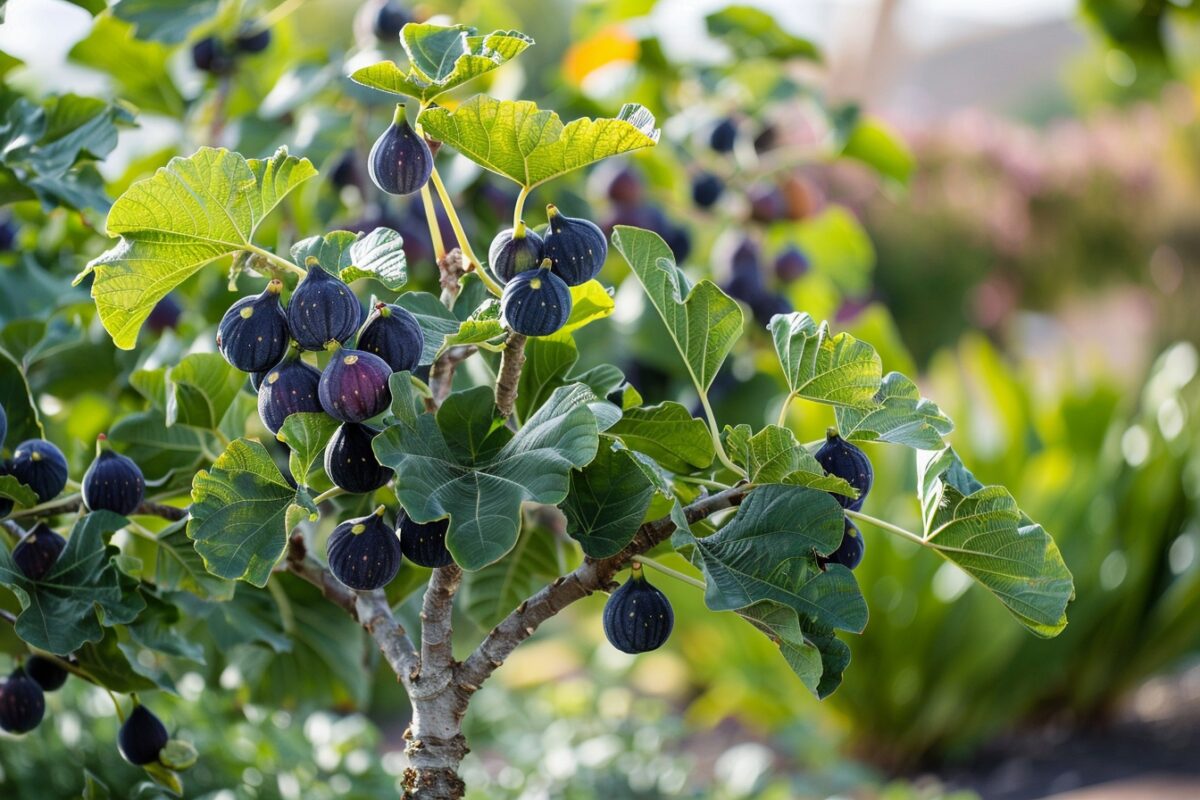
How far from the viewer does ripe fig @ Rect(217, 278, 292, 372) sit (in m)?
0.56

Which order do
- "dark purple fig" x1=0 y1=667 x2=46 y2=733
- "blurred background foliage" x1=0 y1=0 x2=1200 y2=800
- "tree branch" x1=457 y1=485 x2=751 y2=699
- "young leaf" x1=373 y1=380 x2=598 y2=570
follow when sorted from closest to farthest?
"young leaf" x1=373 y1=380 x2=598 y2=570 → "tree branch" x1=457 y1=485 x2=751 y2=699 → "dark purple fig" x1=0 y1=667 x2=46 y2=733 → "blurred background foliage" x1=0 y1=0 x2=1200 y2=800

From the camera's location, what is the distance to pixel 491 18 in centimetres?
134

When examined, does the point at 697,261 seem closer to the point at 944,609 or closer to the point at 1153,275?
the point at 944,609

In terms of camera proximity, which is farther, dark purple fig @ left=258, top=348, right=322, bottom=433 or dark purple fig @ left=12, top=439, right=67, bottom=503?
dark purple fig @ left=12, top=439, right=67, bottom=503

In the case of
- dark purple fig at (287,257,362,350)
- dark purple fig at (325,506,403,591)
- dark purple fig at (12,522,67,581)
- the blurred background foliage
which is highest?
dark purple fig at (287,257,362,350)

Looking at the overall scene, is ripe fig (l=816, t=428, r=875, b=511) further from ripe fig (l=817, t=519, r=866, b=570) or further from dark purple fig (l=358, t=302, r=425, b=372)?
dark purple fig (l=358, t=302, r=425, b=372)

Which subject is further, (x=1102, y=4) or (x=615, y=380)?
(x=1102, y=4)

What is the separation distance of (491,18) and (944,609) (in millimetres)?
1778

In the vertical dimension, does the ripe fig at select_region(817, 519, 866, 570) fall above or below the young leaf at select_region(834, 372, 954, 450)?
below

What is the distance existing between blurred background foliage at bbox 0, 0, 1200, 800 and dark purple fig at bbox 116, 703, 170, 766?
0.05 metres

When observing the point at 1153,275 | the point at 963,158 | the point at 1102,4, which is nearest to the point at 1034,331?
the point at 963,158

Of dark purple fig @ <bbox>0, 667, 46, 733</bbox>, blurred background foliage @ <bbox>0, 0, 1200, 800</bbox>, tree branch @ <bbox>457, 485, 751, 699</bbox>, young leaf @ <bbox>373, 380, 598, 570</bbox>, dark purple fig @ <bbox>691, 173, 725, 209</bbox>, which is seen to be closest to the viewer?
young leaf @ <bbox>373, 380, 598, 570</bbox>

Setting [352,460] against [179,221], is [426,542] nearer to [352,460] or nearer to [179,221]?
[352,460]

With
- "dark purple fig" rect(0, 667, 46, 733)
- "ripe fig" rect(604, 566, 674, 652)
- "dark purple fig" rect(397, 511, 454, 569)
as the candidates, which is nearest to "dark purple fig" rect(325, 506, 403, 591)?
"dark purple fig" rect(397, 511, 454, 569)
